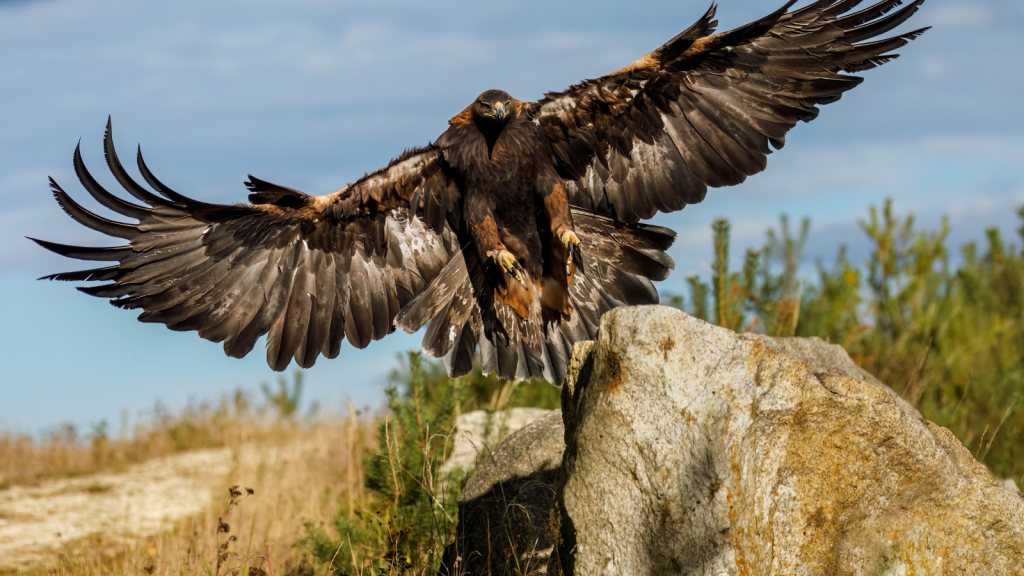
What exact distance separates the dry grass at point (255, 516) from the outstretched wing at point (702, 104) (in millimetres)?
2271

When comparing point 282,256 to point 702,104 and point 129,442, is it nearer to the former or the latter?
point 702,104

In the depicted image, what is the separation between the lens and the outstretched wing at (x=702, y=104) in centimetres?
443

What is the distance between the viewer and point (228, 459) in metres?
8.79

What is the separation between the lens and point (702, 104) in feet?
15.8

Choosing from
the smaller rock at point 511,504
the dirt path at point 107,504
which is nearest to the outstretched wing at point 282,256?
the smaller rock at point 511,504

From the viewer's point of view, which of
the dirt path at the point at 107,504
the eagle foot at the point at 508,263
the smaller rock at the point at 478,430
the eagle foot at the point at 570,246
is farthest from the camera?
the dirt path at the point at 107,504

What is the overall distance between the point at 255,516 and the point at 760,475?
13.1 ft

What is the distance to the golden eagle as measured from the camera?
15.0ft

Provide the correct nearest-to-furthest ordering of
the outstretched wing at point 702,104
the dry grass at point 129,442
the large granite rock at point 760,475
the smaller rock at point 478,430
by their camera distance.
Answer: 1. the large granite rock at point 760,475
2. the outstretched wing at point 702,104
3. the smaller rock at point 478,430
4. the dry grass at point 129,442

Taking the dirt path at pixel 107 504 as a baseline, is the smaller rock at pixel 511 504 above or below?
above

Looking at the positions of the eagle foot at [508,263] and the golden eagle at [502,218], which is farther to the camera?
the eagle foot at [508,263]

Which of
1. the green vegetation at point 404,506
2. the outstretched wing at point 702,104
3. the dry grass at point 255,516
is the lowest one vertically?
the dry grass at point 255,516

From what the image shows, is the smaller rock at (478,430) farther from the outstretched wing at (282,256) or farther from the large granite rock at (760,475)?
the large granite rock at (760,475)

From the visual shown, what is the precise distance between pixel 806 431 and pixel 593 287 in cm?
244
